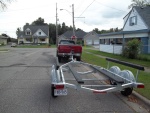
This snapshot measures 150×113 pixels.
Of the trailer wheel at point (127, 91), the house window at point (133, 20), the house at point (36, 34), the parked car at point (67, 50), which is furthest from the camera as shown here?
the house at point (36, 34)

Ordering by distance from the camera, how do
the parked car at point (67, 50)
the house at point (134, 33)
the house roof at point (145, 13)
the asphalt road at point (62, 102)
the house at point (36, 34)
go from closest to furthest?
the asphalt road at point (62, 102)
the parked car at point (67, 50)
the house at point (134, 33)
the house roof at point (145, 13)
the house at point (36, 34)

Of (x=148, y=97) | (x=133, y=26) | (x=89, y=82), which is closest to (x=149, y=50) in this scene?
(x=133, y=26)

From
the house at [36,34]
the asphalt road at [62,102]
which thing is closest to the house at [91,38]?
the house at [36,34]

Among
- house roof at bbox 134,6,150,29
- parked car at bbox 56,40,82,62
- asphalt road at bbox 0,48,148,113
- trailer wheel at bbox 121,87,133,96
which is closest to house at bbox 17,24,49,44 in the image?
house roof at bbox 134,6,150,29

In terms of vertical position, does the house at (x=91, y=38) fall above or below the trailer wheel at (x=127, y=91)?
above

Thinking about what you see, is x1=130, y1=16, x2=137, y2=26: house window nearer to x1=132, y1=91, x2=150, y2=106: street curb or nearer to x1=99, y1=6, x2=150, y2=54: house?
x1=99, y1=6, x2=150, y2=54: house

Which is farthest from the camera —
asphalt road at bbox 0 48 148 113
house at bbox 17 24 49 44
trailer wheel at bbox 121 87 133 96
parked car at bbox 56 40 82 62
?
house at bbox 17 24 49 44

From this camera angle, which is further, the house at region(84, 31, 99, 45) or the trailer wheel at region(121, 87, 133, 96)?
the house at region(84, 31, 99, 45)

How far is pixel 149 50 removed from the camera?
26.9m

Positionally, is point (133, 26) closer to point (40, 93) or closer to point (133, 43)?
point (133, 43)

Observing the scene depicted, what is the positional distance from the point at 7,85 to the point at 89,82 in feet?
10.9

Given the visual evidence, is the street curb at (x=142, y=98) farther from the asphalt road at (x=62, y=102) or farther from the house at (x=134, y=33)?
the house at (x=134, y=33)

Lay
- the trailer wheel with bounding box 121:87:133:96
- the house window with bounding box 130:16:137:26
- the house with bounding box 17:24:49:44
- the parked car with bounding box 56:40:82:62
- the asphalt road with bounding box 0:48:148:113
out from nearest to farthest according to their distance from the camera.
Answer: the asphalt road with bounding box 0:48:148:113, the trailer wheel with bounding box 121:87:133:96, the parked car with bounding box 56:40:82:62, the house window with bounding box 130:16:137:26, the house with bounding box 17:24:49:44

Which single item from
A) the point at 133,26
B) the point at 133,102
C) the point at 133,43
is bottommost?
the point at 133,102
